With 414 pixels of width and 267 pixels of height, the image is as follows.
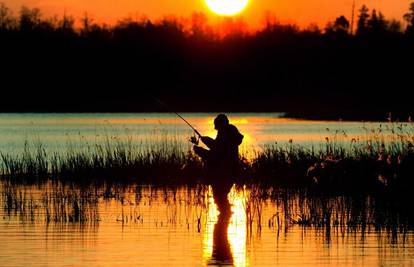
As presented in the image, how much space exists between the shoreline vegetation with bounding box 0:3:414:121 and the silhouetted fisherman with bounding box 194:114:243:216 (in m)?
60.0

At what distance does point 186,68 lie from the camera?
8912 cm

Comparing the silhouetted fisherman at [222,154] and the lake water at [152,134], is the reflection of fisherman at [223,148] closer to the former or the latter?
the silhouetted fisherman at [222,154]

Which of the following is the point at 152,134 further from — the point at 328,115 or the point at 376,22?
the point at 376,22

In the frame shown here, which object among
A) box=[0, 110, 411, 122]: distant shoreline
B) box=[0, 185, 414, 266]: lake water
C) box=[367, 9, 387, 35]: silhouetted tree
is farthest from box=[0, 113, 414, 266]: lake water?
box=[367, 9, 387, 35]: silhouetted tree

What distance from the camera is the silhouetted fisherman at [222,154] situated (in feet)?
56.5

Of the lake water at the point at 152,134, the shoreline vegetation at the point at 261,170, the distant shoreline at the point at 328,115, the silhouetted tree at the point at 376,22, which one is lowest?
the shoreline vegetation at the point at 261,170

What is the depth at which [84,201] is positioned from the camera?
18.8 metres

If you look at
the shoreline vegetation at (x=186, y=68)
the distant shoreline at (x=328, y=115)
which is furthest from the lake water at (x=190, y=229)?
the shoreline vegetation at (x=186, y=68)

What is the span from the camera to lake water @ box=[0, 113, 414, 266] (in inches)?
524

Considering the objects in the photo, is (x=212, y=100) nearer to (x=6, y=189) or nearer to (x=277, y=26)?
(x=277, y=26)

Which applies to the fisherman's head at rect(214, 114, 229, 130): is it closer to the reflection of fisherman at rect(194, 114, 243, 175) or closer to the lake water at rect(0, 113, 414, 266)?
the reflection of fisherman at rect(194, 114, 243, 175)

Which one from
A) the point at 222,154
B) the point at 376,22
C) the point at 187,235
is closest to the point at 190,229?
the point at 187,235

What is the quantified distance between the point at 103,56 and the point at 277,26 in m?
21.7

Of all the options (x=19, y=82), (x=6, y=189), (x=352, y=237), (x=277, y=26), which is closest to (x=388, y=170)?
(x=352, y=237)
